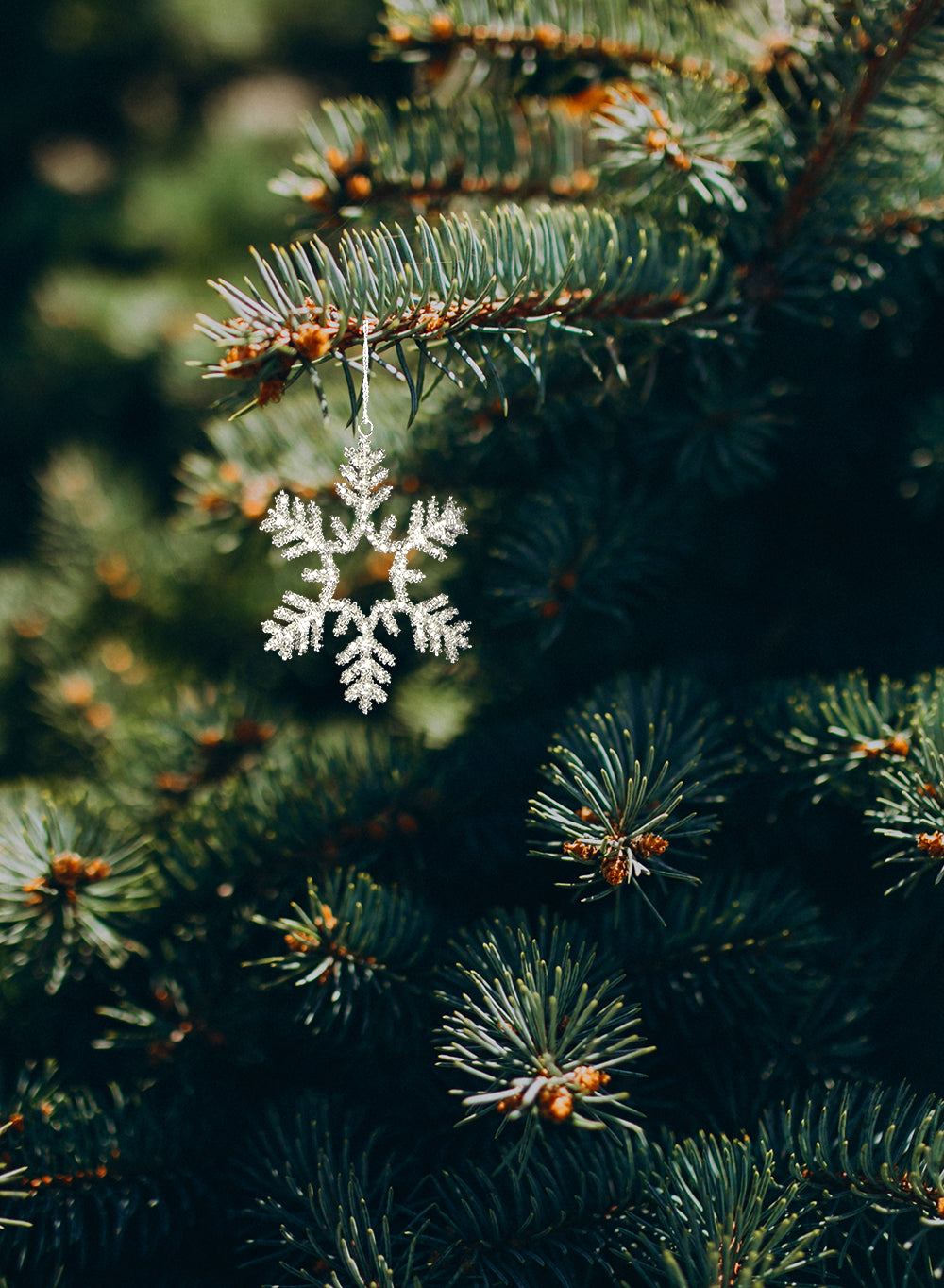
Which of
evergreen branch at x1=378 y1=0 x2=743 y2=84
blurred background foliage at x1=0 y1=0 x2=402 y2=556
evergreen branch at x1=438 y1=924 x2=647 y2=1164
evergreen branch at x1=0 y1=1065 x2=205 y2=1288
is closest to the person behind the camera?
evergreen branch at x1=438 y1=924 x2=647 y2=1164

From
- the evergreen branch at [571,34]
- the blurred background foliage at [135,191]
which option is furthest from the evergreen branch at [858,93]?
the blurred background foliage at [135,191]

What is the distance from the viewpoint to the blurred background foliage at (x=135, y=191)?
101 centimetres

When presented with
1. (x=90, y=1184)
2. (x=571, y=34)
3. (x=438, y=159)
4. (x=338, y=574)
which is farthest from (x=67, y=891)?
(x=571, y=34)

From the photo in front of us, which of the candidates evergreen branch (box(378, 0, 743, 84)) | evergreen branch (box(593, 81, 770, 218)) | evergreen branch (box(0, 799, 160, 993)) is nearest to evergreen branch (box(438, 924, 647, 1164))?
evergreen branch (box(0, 799, 160, 993))

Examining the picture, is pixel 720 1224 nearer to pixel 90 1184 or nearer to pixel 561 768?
pixel 561 768

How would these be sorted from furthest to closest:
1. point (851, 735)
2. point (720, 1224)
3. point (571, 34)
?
point (571, 34), point (851, 735), point (720, 1224)

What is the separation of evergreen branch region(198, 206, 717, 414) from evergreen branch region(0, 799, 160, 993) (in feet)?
1.06

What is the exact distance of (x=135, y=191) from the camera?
1.10 meters

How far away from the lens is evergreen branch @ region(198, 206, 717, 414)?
39cm

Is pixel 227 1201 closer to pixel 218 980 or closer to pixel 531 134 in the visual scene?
pixel 218 980

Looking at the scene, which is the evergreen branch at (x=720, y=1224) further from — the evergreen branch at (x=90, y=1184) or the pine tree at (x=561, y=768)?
the evergreen branch at (x=90, y=1184)

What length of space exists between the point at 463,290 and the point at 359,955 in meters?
0.38

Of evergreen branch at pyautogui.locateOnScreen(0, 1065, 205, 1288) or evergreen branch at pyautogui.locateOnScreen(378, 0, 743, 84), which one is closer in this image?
evergreen branch at pyautogui.locateOnScreen(0, 1065, 205, 1288)

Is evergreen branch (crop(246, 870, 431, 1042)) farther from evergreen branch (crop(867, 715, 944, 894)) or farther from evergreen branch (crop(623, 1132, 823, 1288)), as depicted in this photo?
evergreen branch (crop(867, 715, 944, 894))
